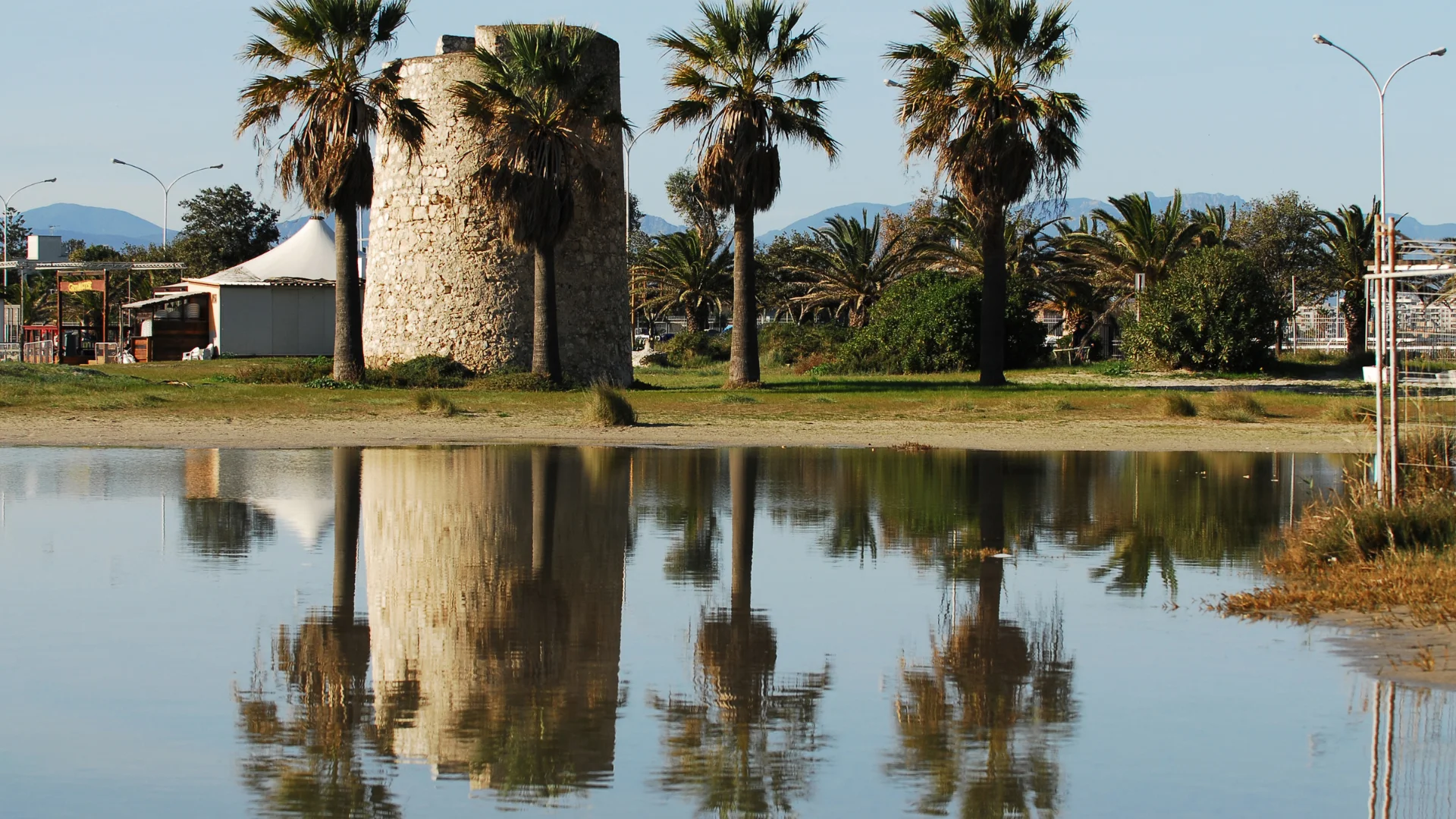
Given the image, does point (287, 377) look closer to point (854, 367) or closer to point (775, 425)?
point (775, 425)

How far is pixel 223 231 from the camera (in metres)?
82.8

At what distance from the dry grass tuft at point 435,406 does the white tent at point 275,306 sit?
26.1 metres

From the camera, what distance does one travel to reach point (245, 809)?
6.30m

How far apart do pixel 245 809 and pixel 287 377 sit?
112 ft

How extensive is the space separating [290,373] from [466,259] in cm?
528

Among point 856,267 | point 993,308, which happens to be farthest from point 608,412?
point 856,267

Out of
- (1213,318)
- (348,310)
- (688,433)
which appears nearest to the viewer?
(688,433)

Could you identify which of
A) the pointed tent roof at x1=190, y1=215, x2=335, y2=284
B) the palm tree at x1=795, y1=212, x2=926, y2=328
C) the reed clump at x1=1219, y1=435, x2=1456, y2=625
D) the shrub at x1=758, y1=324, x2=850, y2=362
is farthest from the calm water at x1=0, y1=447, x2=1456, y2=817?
the palm tree at x1=795, y1=212, x2=926, y2=328

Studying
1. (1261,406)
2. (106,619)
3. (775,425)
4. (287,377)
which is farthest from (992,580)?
(287,377)

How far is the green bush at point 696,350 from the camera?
59375mm

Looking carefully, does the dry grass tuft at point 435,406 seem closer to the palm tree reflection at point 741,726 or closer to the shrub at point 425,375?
the shrub at point 425,375

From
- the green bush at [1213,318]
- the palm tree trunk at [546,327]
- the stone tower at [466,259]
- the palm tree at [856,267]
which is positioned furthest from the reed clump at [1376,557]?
the palm tree at [856,267]

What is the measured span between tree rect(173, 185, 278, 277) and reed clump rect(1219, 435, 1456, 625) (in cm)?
7499

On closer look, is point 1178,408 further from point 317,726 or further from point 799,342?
point 799,342
